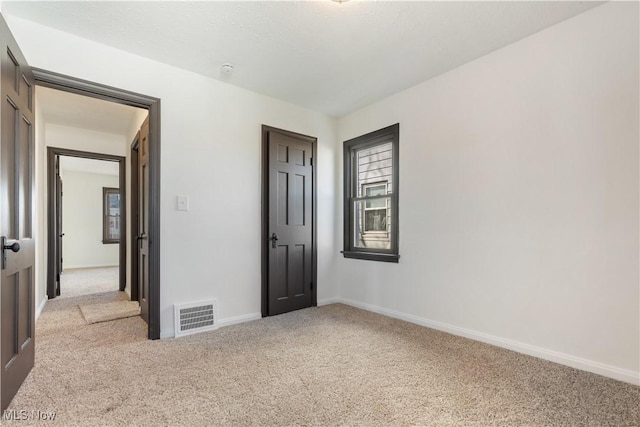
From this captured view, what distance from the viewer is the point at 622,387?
1.95 m

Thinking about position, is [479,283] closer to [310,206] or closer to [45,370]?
[310,206]

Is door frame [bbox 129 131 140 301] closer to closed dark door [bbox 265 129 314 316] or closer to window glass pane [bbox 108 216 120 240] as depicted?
closed dark door [bbox 265 129 314 316]

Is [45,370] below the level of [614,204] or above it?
below

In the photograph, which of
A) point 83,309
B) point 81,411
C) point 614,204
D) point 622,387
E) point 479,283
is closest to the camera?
point 81,411

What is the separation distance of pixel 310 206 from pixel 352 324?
4.88 feet

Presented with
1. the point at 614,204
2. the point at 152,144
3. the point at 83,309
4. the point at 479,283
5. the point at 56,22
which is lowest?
the point at 83,309

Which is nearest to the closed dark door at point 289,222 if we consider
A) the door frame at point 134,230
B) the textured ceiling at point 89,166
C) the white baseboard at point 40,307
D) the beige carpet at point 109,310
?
the beige carpet at point 109,310

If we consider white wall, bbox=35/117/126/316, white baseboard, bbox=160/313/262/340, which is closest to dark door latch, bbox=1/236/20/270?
white baseboard, bbox=160/313/262/340

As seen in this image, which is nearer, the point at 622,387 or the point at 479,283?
the point at 622,387

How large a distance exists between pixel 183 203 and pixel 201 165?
16.3 inches

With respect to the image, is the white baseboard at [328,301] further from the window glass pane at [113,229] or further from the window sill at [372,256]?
the window glass pane at [113,229]

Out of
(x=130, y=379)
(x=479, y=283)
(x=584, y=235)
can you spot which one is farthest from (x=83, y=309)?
(x=584, y=235)

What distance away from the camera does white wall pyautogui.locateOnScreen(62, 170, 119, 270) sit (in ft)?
25.5

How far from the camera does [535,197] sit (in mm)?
2439
